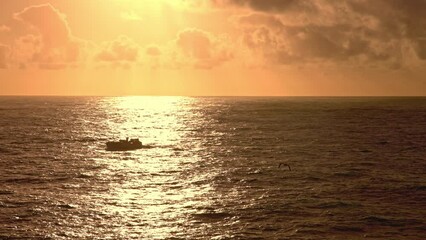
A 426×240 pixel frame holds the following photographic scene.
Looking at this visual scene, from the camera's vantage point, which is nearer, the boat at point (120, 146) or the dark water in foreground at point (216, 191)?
the dark water in foreground at point (216, 191)

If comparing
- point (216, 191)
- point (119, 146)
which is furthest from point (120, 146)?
point (216, 191)

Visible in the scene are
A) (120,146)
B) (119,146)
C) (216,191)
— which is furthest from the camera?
(119,146)

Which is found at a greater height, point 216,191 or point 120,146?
point 120,146

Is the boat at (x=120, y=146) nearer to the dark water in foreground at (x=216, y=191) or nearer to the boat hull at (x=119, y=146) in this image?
the boat hull at (x=119, y=146)

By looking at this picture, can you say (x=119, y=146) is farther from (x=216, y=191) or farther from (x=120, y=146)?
(x=216, y=191)

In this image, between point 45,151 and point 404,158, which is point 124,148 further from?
point 404,158

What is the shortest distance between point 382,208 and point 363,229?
26.7 ft

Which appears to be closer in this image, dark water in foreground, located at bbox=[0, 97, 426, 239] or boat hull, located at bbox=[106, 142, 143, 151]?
dark water in foreground, located at bbox=[0, 97, 426, 239]

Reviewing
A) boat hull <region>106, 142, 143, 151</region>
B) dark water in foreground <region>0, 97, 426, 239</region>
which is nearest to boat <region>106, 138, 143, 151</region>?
boat hull <region>106, 142, 143, 151</region>

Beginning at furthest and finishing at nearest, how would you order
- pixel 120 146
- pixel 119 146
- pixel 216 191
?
pixel 119 146 → pixel 120 146 → pixel 216 191

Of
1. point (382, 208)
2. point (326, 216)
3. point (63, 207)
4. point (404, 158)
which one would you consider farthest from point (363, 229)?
point (404, 158)

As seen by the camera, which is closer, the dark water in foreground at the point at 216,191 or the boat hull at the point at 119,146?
the dark water in foreground at the point at 216,191

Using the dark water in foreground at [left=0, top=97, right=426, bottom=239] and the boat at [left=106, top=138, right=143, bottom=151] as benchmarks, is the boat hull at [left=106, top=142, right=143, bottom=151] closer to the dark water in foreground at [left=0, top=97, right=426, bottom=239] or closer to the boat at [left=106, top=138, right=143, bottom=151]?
the boat at [left=106, top=138, right=143, bottom=151]

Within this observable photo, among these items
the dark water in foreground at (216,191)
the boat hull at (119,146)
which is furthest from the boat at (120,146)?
the dark water in foreground at (216,191)
